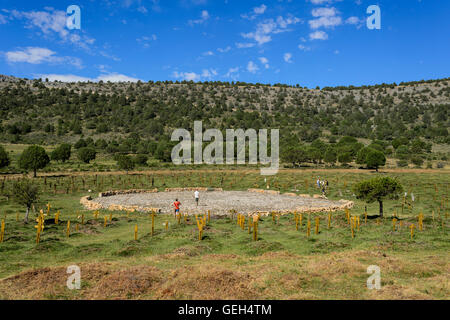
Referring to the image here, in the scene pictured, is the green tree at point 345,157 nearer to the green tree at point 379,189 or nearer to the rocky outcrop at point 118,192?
the rocky outcrop at point 118,192

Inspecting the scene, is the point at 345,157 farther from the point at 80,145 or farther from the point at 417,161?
the point at 80,145

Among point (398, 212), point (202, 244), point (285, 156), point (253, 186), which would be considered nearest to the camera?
point (202, 244)

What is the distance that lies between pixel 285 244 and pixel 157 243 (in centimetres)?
672

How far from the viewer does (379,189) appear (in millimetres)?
22328

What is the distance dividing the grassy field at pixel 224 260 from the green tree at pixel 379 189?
7.80 feet

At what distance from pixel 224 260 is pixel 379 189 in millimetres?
14651

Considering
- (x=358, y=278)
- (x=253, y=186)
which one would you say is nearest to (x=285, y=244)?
(x=358, y=278)

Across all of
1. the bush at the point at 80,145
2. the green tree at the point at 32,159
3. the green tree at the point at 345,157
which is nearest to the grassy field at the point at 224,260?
the green tree at the point at 32,159

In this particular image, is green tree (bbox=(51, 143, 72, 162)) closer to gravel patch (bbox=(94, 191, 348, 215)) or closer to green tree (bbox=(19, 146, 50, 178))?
green tree (bbox=(19, 146, 50, 178))

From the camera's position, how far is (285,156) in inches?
2650

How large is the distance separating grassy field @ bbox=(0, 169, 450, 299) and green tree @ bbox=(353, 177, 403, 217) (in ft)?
7.80

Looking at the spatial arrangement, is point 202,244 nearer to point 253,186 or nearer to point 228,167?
point 253,186

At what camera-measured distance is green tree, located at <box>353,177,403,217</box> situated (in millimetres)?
22328

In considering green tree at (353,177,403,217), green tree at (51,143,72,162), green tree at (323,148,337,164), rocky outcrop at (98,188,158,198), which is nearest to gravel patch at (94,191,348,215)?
rocky outcrop at (98,188,158,198)
